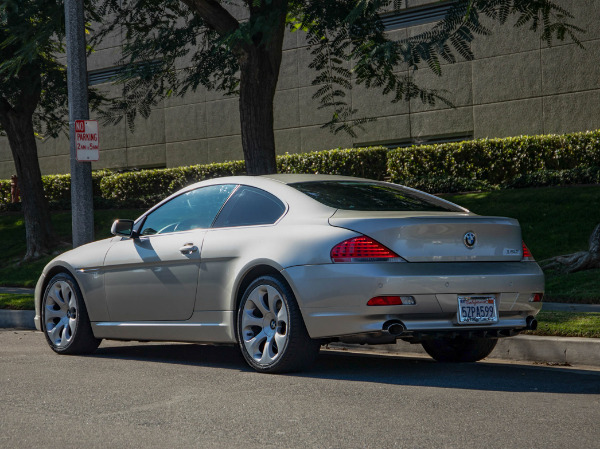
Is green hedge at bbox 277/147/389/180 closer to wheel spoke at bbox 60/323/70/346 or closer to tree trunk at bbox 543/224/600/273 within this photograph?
tree trunk at bbox 543/224/600/273

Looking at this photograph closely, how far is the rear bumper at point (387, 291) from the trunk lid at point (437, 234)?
84 millimetres

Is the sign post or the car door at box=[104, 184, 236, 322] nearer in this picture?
the car door at box=[104, 184, 236, 322]

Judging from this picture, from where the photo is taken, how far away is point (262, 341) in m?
6.84

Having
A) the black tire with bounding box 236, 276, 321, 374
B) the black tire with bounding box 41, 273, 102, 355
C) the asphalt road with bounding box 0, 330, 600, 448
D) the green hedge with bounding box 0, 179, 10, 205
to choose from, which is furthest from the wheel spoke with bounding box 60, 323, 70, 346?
the green hedge with bounding box 0, 179, 10, 205

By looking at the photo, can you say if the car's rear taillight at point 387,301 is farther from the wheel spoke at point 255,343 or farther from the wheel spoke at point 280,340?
the wheel spoke at point 255,343

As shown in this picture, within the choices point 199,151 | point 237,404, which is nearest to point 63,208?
point 199,151

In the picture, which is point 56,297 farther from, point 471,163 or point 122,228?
point 471,163

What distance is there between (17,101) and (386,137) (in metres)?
8.44

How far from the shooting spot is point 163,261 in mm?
7578

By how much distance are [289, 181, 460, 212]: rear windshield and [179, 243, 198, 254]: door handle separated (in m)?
0.91

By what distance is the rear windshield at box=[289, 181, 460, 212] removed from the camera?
6965 mm

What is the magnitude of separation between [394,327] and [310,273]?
67 cm

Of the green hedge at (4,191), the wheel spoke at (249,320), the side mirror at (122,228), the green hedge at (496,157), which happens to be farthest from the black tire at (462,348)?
the green hedge at (4,191)

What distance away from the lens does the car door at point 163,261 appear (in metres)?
7.41
